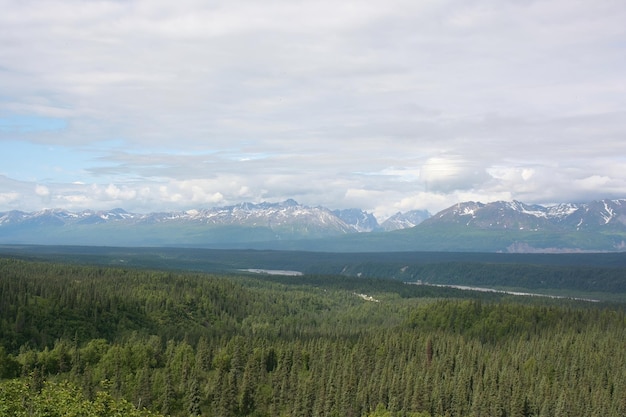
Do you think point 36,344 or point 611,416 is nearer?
point 611,416

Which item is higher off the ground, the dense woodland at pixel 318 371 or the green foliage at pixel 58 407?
the green foliage at pixel 58 407

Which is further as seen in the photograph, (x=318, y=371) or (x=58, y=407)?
(x=318, y=371)

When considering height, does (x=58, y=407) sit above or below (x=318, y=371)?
above

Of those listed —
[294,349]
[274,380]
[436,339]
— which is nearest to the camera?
[274,380]

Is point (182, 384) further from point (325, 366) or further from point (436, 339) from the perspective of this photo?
point (436, 339)

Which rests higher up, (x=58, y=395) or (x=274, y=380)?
(x=58, y=395)

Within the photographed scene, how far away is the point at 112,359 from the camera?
482ft

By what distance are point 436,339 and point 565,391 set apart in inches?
1937

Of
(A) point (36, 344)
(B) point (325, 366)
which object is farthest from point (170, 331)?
(B) point (325, 366)

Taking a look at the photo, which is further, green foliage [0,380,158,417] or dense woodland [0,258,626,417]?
dense woodland [0,258,626,417]

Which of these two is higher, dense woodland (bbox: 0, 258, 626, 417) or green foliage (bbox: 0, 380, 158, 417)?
green foliage (bbox: 0, 380, 158, 417)

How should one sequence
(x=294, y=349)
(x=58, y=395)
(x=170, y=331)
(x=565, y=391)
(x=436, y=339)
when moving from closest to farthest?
1. (x=58, y=395)
2. (x=565, y=391)
3. (x=294, y=349)
4. (x=436, y=339)
5. (x=170, y=331)

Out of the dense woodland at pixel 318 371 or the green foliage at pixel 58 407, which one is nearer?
the green foliage at pixel 58 407

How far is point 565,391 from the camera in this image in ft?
436
